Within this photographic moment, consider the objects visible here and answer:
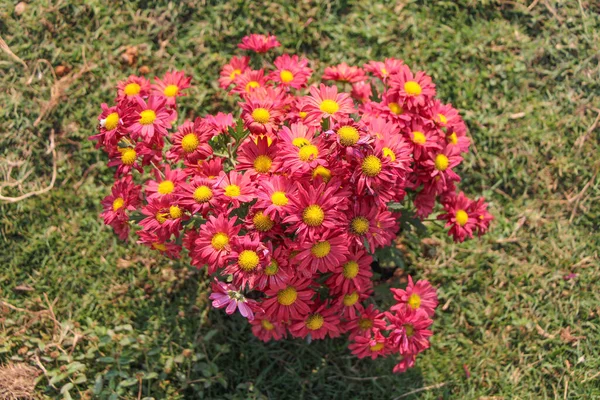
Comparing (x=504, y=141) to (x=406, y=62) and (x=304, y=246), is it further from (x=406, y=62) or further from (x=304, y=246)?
(x=304, y=246)

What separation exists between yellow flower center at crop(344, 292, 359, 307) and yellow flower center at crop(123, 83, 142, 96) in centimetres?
148

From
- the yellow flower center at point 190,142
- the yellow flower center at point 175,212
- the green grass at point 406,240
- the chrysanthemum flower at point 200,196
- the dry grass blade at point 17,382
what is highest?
the yellow flower center at point 190,142

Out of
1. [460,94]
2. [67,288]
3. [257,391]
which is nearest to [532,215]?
[460,94]

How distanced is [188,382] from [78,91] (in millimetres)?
2154

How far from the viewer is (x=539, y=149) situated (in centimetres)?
377

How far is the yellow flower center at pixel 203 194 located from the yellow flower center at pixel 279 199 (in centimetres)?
27

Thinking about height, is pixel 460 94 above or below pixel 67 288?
above

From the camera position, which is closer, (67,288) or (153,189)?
(153,189)

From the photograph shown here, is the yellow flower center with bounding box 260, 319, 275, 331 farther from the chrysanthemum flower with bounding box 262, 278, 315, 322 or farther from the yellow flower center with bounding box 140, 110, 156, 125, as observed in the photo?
the yellow flower center with bounding box 140, 110, 156, 125

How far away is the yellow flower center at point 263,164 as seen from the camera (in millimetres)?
2324

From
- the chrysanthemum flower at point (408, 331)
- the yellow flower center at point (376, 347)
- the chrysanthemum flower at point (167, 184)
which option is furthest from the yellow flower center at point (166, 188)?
the yellow flower center at point (376, 347)

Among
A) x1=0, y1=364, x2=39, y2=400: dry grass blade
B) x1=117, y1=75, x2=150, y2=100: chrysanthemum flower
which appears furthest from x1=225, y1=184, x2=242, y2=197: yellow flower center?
x1=0, y1=364, x2=39, y2=400: dry grass blade

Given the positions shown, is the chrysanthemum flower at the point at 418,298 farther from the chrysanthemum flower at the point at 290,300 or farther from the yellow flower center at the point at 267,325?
the yellow flower center at the point at 267,325

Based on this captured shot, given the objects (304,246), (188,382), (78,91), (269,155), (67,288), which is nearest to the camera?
(304,246)
